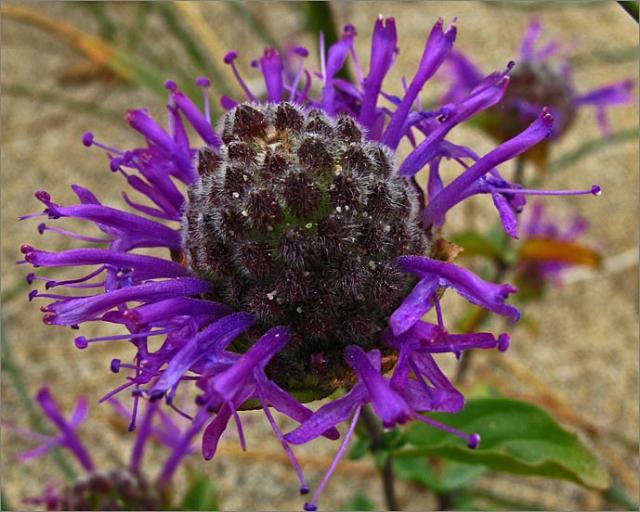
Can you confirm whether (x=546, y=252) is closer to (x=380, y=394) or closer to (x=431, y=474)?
(x=431, y=474)

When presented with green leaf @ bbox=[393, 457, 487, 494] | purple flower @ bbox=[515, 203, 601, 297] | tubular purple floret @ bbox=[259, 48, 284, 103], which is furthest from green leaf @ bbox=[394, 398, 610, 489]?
purple flower @ bbox=[515, 203, 601, 297]

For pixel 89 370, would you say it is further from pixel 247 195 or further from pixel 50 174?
pixel 247 195

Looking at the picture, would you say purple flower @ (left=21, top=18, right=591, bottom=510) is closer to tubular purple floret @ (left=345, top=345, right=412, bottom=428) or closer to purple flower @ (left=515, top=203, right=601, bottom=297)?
tubular purple floret @ (left=345, top=345, right=412, bottom=428)

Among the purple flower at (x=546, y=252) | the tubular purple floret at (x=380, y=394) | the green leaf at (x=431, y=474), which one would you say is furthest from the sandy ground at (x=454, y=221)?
the tubular purple floret at (x=380, y=394)

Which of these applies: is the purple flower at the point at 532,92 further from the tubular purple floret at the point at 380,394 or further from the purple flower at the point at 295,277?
the tubular purple floret at the point at 380,394

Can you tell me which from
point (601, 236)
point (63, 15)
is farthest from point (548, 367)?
point (63, 15)
